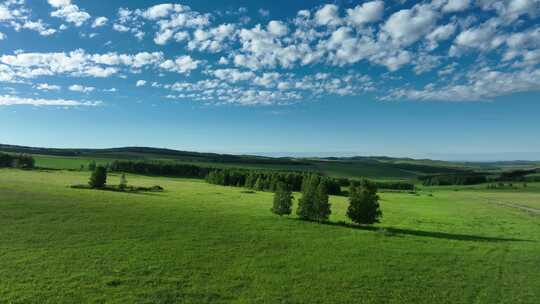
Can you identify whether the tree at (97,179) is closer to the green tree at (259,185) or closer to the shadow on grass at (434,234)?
the green tree at (259,185)

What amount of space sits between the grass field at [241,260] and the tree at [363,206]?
10.3 ft

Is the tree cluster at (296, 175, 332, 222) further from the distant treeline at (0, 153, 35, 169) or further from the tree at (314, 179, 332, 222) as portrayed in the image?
the distant treeline at (0, 153, 35, 169)

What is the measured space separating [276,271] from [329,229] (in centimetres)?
1898

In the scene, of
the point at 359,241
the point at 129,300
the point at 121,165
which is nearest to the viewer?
the point at 129,300

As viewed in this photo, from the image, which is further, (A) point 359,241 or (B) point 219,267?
(A) point 359,241

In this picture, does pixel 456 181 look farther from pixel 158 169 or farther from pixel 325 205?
pixel 325 205

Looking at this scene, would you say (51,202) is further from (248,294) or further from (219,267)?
(248,294)

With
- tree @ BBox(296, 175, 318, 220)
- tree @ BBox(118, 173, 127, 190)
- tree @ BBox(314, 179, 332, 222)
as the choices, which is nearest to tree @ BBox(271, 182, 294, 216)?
tree @ BBox(296, 175, 318, 220)

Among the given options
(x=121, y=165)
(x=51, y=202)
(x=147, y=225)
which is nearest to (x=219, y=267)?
(x=147, y=225)

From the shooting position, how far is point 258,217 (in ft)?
157

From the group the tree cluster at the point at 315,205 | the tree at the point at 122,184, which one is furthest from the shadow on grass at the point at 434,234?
the tree at the point at 122,184

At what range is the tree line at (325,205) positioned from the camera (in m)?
46.9

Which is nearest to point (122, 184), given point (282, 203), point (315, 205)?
point (282, 203)

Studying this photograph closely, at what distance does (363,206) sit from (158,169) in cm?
12318
